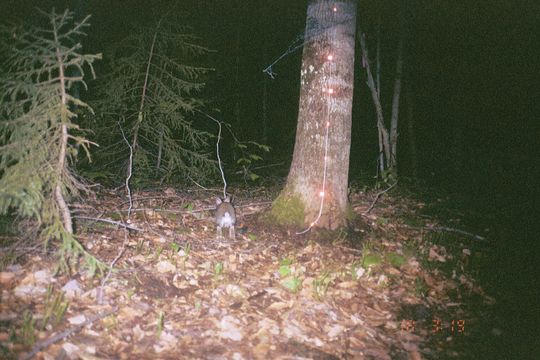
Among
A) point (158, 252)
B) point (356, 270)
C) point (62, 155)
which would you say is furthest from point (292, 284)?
point (62, 155)

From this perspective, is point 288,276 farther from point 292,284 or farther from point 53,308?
point 53,308

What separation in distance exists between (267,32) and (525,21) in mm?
12978

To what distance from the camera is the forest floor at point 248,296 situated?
10.8 feet

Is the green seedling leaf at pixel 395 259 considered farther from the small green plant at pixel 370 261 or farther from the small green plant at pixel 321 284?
the small green plant at pixel 321 284

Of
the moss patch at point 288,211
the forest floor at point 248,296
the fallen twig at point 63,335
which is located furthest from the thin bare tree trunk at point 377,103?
the fallen twig at point 63,335

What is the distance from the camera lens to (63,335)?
10.1ft

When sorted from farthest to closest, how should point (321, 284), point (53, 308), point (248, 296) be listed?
point (321, 284) < point (248, 296) < point (53, 308)

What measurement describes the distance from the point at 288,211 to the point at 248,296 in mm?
1983

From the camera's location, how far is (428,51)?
694 inches

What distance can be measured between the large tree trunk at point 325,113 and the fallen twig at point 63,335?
10.7 feet

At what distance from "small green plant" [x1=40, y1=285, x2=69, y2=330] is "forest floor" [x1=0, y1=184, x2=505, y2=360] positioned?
15 millimetres

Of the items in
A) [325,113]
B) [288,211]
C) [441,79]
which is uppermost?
[441,79]

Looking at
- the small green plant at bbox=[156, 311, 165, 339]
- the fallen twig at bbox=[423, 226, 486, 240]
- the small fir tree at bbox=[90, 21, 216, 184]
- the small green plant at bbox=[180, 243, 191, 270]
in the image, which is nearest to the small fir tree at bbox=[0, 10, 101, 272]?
the small green plant at bbox=[156, 311, 165, 339]

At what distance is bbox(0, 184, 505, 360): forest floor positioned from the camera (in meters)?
3.28
